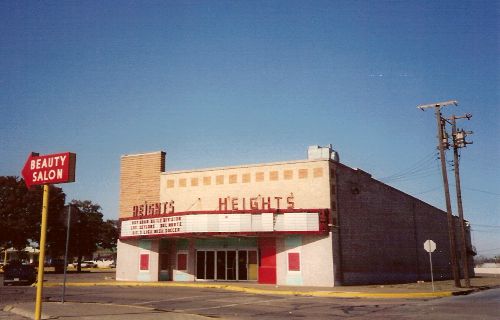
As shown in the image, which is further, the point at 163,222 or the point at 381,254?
the point at 381,254

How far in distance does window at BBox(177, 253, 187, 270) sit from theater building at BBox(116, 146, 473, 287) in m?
0.11

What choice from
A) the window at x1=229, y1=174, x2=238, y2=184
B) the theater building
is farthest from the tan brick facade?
the window at x1=229, y1=174, x2=238, y2=184

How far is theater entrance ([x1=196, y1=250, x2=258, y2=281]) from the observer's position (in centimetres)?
3247

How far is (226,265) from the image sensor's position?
33.3 metres

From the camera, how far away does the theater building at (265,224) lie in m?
29.8

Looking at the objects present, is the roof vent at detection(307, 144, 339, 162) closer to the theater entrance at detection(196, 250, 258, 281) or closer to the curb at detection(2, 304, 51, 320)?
the theater entrance at detection(196, 250, 258, 281)

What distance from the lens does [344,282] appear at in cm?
3000

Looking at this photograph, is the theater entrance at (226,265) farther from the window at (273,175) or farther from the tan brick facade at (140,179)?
the tan brick facade at (140,179)

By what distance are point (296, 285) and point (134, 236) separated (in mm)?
13085

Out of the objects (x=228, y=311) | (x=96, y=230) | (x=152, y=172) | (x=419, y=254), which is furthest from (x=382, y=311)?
(x=96, y=230)

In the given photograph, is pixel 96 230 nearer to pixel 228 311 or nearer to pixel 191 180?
pixel 191 180

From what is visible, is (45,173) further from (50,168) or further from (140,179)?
(140,179)

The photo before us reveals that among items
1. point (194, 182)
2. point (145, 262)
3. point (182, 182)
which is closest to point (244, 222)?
point (194, 182)

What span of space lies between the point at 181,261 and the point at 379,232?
15565 mm
